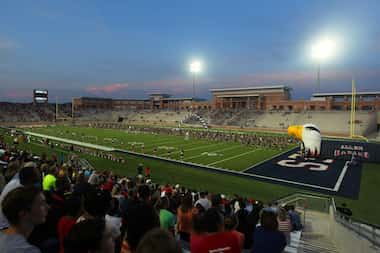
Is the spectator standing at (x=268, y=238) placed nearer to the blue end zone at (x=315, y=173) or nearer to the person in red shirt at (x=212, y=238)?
the person in red shirt at (x=212, y=238)

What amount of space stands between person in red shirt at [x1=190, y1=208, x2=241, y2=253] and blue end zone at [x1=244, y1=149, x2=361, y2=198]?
52.8 feet

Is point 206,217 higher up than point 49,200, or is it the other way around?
point 206,217

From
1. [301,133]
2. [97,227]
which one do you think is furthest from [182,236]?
[301,133]

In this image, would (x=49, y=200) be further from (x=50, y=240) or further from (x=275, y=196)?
(x=275, y=196)

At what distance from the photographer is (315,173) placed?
21.5 metres

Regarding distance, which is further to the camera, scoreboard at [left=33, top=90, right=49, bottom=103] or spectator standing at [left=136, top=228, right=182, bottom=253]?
scoreboard at [left=33, top=90, right=49, bottom=103]

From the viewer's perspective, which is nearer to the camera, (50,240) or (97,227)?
(97,227)

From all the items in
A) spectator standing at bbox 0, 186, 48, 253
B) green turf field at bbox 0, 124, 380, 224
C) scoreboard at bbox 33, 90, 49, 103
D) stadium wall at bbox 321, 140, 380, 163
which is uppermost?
scoreboard at bbox 33, 90, 49, 103

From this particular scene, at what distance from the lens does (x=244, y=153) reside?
98.1 feet

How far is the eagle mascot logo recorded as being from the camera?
24172 mm

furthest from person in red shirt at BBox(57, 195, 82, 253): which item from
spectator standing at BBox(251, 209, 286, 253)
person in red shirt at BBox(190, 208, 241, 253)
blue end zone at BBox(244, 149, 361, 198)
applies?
blue end zone at BBox(244, 149, 361, 198)

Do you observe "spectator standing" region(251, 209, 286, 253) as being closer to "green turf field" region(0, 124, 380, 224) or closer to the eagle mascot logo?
"green turf field" region(0, 124, 380, 224)

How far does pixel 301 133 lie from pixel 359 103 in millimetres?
50550

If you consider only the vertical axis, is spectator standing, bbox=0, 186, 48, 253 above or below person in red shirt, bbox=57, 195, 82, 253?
above
